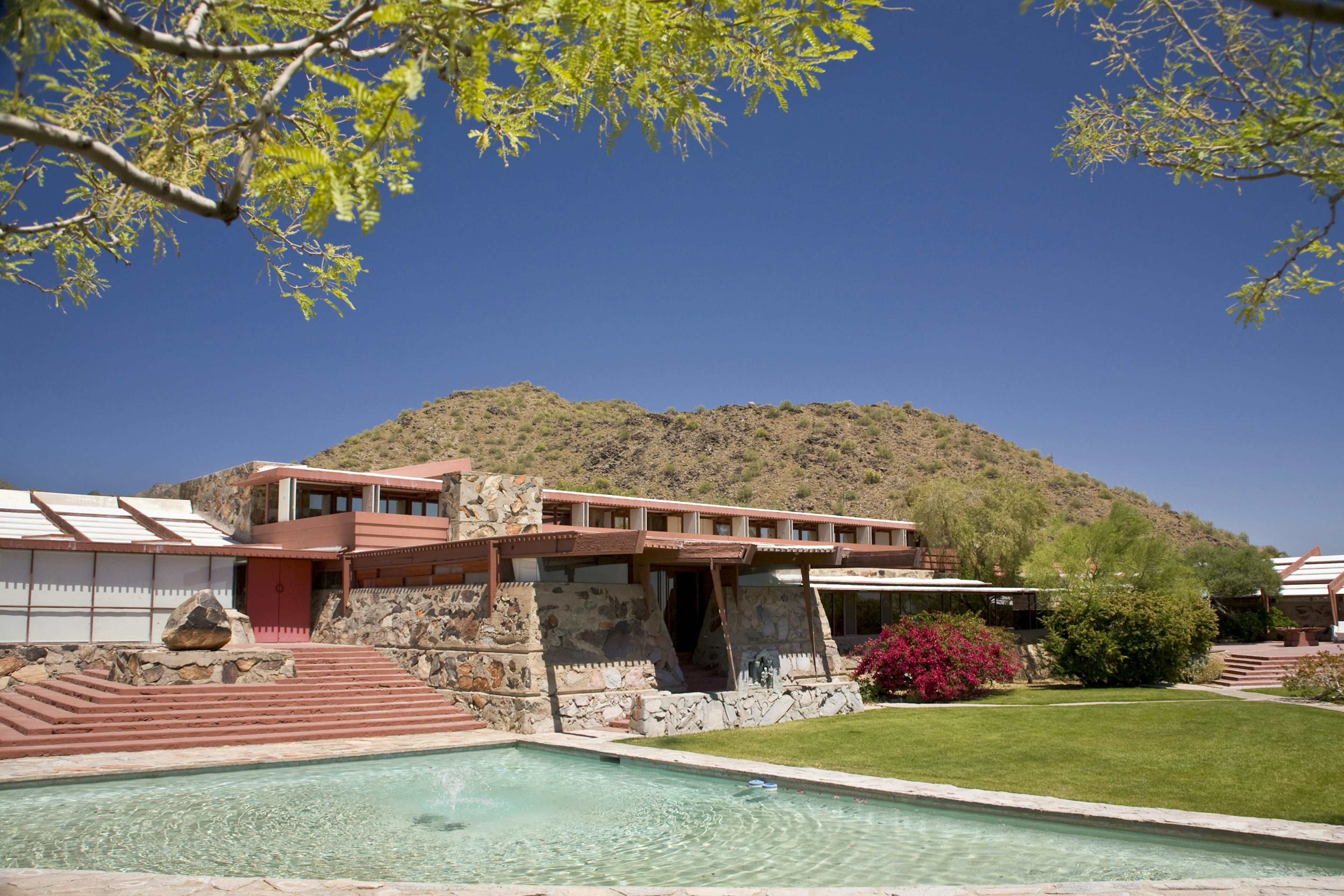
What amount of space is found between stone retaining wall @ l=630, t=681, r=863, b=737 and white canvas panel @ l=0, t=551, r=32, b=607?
11.8m

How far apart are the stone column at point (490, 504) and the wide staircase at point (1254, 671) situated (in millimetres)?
18247

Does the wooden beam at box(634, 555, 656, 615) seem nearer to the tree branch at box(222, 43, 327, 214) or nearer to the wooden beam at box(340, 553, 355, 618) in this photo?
the wooden beam at box(340, 553, 355, 618)

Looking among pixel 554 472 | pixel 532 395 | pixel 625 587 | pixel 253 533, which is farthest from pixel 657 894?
pixel 532 395

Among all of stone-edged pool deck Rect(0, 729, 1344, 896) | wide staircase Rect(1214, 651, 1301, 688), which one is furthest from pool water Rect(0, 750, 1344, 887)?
wide staircase Rect(1214, 651, 1301, 688)

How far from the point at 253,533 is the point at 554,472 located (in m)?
35.2

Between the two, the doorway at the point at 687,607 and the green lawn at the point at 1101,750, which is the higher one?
the doorway at the point at 687,607

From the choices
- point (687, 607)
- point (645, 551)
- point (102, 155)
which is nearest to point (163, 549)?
point (645, 551)

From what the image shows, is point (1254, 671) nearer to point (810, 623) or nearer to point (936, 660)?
point (936, 660)

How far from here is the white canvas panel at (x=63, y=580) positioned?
17.1 m

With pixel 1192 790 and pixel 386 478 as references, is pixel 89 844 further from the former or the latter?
pixel 386 478

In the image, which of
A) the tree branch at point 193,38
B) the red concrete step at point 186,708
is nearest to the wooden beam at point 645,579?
the red concrete step at point 186,708

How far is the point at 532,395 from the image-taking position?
72.4m

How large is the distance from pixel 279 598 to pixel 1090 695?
60.6ft

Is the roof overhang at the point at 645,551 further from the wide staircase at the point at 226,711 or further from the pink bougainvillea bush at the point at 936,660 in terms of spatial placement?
the pink bougainvillea bush at the point at 936,660
